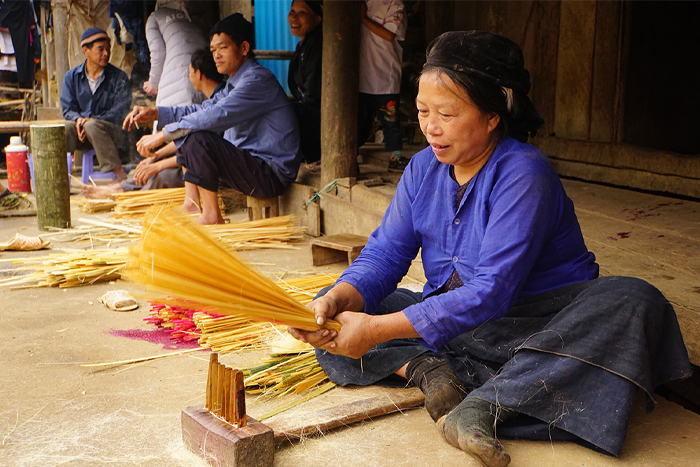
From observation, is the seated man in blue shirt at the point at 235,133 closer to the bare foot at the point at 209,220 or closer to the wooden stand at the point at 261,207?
the bare foot at the point at 209,220

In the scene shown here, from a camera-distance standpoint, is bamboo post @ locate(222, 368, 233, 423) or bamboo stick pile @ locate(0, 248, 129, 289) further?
bamboo stick pile @ locate(0, 248, 129, 289)

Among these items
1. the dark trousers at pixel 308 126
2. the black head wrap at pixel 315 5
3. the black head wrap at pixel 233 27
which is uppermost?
the black head wrap at pixel 315 5

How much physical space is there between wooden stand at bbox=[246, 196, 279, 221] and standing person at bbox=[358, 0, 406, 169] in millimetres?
974

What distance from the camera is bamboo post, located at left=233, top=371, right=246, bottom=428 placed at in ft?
5.93

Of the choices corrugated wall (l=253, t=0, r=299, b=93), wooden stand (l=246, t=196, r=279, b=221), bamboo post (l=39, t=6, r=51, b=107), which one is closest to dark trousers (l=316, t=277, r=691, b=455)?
wooden stand (l=246, t=196, r=279, b=221)

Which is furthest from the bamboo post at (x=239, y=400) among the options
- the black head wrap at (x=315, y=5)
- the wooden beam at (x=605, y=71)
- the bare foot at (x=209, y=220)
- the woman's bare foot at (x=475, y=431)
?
the black head wrap at (x=315, y=5)

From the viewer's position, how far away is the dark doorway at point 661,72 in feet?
14.7

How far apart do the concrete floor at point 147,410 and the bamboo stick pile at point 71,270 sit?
0.32 m

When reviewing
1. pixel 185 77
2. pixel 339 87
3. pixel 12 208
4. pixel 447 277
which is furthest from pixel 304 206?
pixel 447 277

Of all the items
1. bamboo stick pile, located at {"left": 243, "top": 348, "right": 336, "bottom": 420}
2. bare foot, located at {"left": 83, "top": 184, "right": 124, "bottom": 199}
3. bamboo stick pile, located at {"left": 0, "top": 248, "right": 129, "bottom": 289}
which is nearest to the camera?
bamboo stick pile, located at {"left": 243, "top": 348, "right": 336, "bottom": 420}

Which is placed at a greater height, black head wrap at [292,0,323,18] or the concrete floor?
black head wrap at [292,0,323,18]

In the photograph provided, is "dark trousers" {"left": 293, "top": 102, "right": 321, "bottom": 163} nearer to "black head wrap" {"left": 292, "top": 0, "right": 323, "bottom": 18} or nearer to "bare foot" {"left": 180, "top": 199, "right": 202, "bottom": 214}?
"black head wrap" {"left": 292, "top": 0, "right": 323, "bottom": 18}

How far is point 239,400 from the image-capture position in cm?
182

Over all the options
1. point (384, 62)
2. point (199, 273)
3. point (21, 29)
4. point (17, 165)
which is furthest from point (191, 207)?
point (21, 29)
